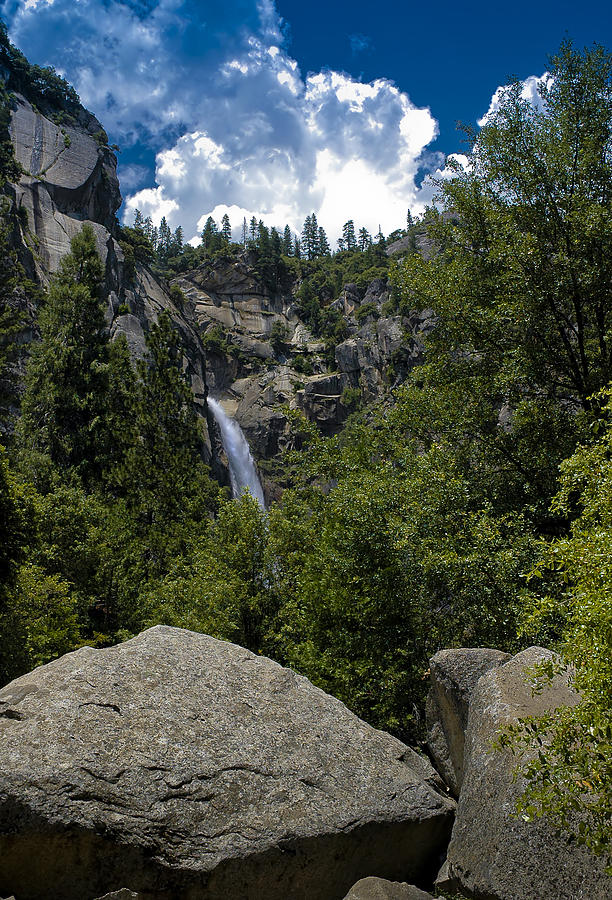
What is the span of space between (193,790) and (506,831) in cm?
365

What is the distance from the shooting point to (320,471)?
18.9m

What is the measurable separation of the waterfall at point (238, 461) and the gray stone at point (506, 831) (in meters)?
55.6

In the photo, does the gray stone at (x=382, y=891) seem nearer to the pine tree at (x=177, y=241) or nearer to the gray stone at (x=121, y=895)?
the gray stone at (x=121, y=895)

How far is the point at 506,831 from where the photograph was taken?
6.42 m

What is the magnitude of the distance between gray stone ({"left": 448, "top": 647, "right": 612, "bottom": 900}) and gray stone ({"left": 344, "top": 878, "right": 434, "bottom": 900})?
1.62 ft

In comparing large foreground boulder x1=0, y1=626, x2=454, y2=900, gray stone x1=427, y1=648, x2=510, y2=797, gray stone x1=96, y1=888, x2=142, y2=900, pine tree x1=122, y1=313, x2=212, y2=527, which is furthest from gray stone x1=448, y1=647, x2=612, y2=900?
pine tree x1=122, y1=313, x2=212, y2=527

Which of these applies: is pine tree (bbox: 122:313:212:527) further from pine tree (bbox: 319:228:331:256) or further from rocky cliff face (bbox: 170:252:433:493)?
pine tree (bbox: 319:228:331:256)

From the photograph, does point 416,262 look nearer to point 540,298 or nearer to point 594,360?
point 540,298

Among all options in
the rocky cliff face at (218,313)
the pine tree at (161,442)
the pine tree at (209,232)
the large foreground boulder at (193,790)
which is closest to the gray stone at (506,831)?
the large foreground boulder at (193,790)

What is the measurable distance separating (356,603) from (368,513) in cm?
190

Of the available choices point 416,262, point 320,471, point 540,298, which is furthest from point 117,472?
point 540,298

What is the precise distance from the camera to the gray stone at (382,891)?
7.00 metres

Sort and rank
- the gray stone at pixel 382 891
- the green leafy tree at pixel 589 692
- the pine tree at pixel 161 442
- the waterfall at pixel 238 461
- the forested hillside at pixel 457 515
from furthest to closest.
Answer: the waterfall at pixel 238 461
the pine tree at pixel 161 442
the forested hillside at pixel 457 515
the gray stone at pixel 382 891
the green leafy tree at pixel 589 692

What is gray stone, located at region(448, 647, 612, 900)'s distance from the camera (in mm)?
5848
